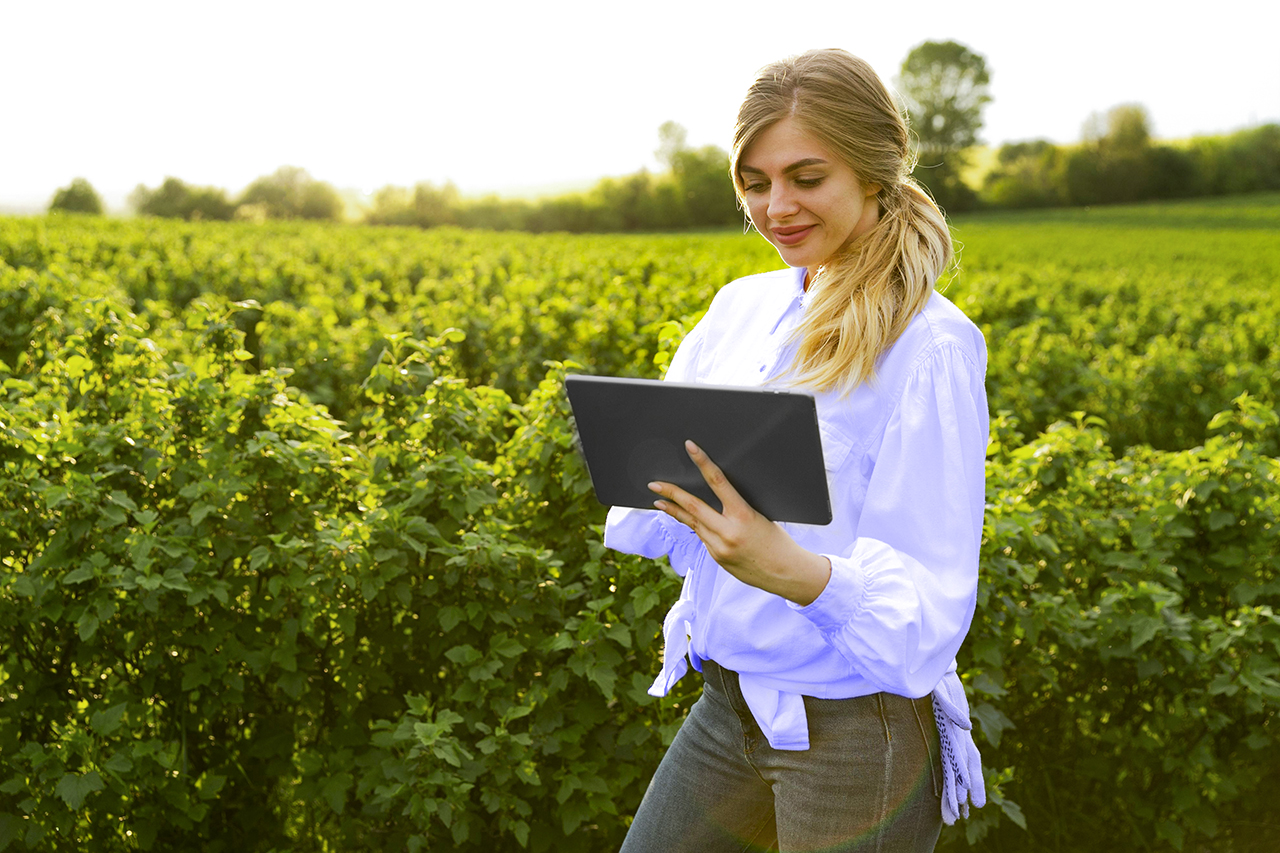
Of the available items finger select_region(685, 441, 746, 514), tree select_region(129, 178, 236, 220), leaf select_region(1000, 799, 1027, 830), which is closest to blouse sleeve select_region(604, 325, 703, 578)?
finger select_region(685, 441, 746, 514)

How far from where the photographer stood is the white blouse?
1287 mm

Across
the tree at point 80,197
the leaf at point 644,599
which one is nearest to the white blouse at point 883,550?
the leaf at point 644,599

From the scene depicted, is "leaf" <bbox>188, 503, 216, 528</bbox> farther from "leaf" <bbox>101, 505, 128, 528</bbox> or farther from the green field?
"leaf" <bbox>101, 505, 128, 528</bbox>

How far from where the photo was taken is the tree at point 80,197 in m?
69.9

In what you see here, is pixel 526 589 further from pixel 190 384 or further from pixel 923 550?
pixel 923 550

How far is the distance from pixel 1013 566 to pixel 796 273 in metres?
1.62

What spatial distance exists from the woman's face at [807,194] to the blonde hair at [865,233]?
0.6 inches

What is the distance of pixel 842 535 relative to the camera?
4.67 ft

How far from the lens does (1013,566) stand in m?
2.94

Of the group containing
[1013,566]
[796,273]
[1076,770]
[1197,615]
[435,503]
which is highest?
[796,273]

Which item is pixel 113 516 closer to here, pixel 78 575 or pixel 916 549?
pixel 78 575

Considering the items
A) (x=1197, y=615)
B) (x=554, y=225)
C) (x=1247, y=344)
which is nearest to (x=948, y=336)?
(x=1197, y=615)

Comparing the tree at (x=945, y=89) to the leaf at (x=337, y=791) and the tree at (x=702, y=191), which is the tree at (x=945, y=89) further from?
the leaf at (x=337, y=791)

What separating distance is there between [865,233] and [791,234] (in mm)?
121
